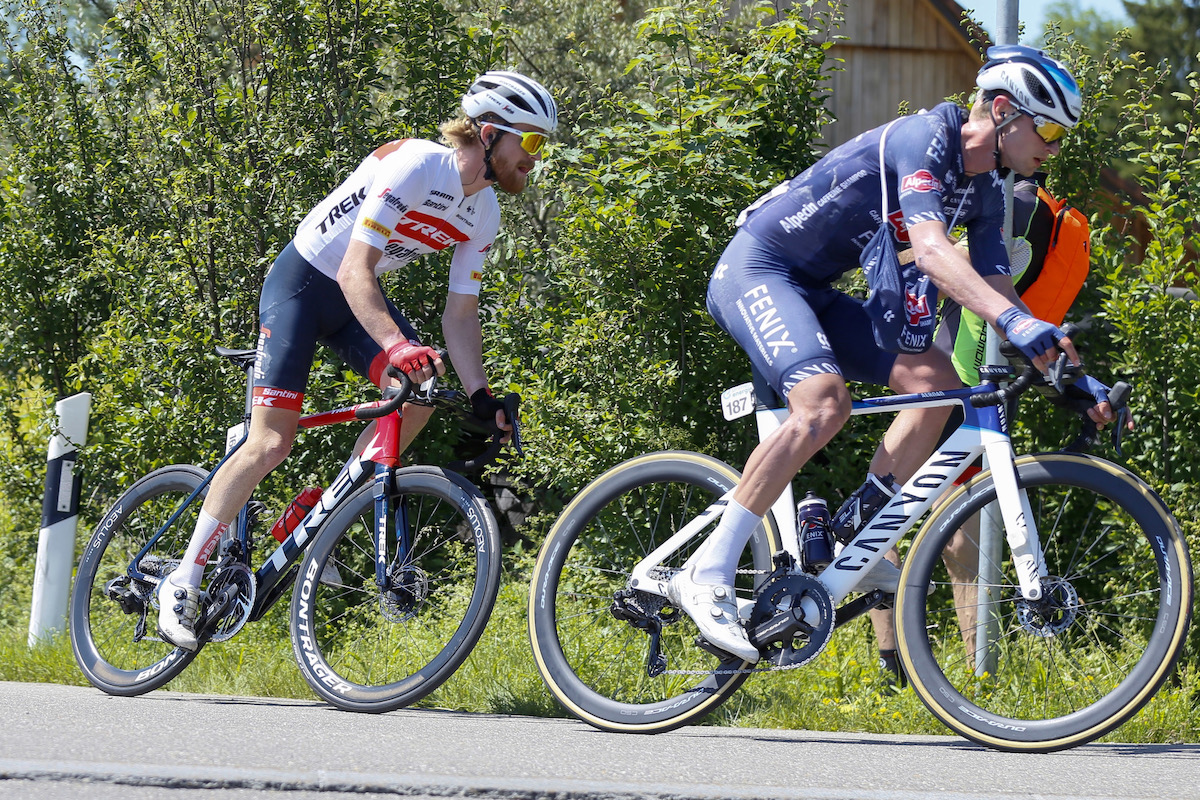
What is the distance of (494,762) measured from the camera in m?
3.34

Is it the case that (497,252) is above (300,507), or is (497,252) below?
above

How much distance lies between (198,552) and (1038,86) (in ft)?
10.8

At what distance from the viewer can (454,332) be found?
4.80 metres

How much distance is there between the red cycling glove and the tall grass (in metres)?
1.33

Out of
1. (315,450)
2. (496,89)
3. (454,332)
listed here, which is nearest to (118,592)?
(315,450)

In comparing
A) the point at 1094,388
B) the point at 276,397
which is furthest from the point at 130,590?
the point at 1094,388

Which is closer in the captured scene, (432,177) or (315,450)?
(432,177)

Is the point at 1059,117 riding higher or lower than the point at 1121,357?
higher

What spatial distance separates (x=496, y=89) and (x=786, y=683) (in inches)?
95.8

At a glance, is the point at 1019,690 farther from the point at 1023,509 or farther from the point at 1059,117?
the point at 1059,117

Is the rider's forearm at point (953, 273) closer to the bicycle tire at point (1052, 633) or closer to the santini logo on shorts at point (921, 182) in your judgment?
the santini logo on shorts at point (921, 182)

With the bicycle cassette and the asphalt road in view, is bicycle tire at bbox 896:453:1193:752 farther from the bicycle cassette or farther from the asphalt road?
the bicycle cassette

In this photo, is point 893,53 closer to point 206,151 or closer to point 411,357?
point 206,151

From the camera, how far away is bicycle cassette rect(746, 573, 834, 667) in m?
3.96
